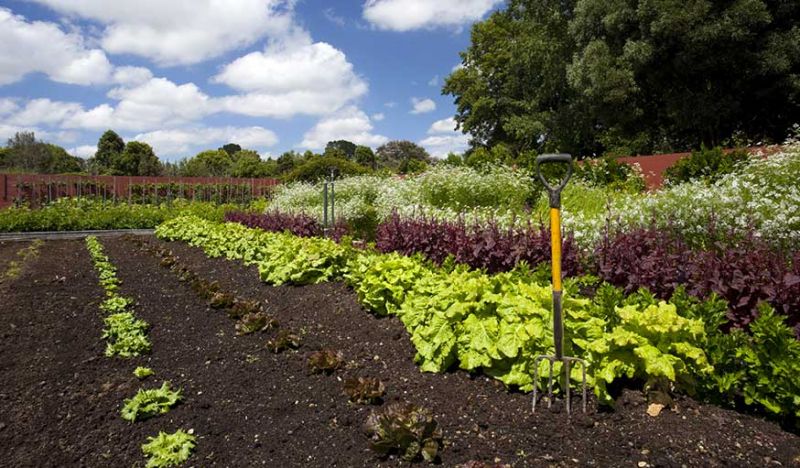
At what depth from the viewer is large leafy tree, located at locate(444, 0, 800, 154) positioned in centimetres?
1383

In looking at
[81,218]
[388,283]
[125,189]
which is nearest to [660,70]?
[388,283]

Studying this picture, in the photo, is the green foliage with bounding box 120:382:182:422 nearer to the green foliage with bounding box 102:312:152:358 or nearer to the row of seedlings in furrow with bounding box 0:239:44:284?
the green foliage with bounding box 102:312:152:358

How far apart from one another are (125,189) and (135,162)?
24.7 m

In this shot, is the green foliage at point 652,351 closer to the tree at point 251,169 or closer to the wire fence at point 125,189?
the wire fence at point 125,189

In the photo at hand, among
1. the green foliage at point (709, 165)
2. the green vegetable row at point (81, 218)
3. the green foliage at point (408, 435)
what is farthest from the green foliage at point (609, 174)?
the green foliage at point (408, 435)

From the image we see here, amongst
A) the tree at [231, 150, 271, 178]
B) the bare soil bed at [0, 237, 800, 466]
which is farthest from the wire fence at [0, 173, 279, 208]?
the tree at [231, 150, 271, 178]

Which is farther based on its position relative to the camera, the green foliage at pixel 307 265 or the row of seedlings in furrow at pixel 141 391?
the green foliage at pixel 307 265

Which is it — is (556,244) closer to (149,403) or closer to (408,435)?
(408,435)

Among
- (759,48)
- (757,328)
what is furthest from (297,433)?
(759,48)

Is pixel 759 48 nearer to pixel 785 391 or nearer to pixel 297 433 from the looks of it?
pixel 785 391

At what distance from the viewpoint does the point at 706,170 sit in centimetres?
890

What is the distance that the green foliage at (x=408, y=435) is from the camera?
2.13 metres

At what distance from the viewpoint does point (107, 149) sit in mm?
44156

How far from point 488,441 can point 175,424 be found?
5.32ft
